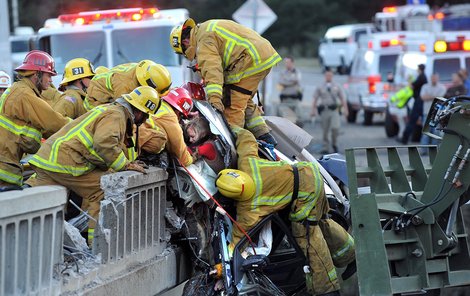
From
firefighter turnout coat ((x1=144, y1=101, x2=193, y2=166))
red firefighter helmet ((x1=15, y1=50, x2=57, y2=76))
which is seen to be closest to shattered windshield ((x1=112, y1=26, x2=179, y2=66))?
red firefighter helmet ((x1=15, y1=50, x2=57, y2=76))

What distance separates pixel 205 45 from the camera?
29.4 feet

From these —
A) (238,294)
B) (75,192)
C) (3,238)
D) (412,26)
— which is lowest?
(412,26)

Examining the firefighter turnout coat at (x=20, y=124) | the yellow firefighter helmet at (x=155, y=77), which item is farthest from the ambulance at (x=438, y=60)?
the firefighter turnout coat at (x=20, y=124)

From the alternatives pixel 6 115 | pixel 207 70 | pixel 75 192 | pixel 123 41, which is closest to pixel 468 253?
pixel 207 70

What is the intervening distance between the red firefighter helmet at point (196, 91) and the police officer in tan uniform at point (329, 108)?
12.3 m

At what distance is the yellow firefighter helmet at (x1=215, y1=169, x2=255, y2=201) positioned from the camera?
7824 mm

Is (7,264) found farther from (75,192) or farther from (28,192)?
(75,192)

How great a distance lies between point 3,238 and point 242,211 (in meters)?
3.03

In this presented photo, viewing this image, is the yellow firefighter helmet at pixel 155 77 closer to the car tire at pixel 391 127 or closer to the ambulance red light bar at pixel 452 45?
the ambulance red light bar at pixel 452 45

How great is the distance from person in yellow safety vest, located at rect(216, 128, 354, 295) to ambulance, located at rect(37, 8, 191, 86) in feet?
25.2

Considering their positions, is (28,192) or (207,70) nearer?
(28,192)

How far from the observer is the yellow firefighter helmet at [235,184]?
7.82 m

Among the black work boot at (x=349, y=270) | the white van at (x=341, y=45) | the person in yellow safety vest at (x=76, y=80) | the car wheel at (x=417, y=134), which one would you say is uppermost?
the person in yellow safety vest at (x=76, y=80)

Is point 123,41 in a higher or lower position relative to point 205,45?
lower
